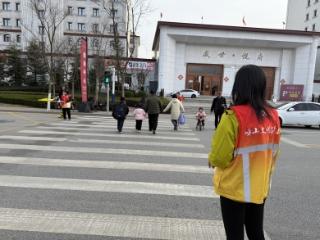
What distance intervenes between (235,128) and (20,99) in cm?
2849

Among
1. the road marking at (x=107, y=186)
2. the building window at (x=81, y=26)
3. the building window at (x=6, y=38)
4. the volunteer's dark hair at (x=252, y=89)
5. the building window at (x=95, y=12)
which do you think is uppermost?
the building window at (x=95, y=12)

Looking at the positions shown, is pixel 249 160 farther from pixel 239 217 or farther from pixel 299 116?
pixel 299 116

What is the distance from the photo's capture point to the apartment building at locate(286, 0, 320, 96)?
2601 inches

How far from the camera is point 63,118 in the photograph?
18125 millimetres

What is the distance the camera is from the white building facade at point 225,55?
130 ft

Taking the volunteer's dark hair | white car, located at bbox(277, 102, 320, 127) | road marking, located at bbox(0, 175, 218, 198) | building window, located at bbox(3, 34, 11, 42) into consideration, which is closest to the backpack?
road marking, located at bbox(0, 175, 218, 198)

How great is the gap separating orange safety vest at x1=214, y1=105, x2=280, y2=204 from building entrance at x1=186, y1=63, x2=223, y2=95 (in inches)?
1599

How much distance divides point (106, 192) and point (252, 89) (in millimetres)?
3602

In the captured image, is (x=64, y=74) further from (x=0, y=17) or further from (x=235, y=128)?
(x=235, y=128)

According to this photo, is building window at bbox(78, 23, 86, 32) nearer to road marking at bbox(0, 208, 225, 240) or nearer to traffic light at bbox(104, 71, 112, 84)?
traffic light at bbox(104, 71, 112, 84)

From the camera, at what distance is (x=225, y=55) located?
42.2 meters

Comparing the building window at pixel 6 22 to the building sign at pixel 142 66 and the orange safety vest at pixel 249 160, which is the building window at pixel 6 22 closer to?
the building sign at pixel 142 66

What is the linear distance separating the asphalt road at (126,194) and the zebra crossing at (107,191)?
1cm

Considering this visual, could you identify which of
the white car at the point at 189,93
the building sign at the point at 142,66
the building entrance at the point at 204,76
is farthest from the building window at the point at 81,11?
the white car at the point at 189,93
